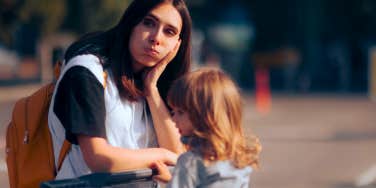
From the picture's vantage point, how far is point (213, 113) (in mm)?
2932

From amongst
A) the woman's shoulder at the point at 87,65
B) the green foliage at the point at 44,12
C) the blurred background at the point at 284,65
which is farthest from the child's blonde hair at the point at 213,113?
the green foliage at the point at 44,12

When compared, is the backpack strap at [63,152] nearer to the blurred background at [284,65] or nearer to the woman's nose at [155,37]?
the woman's nose at [155,37]

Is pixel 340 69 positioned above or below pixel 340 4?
below

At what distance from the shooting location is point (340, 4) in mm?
38688

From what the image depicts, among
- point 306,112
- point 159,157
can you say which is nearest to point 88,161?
point 159,157

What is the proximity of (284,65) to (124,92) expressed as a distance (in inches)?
1420

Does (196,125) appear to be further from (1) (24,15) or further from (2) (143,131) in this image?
(1) (24,15)

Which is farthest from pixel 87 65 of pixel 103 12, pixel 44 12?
pixel 44 12

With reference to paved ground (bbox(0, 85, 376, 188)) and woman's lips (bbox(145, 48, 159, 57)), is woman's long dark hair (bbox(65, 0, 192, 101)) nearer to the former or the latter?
woman's lips (bbox(145, 48, 159, 57))

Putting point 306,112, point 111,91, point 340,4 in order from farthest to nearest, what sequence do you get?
1. point 340,4
2. point 306,112
3. point 111,91

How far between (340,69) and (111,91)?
1274 inches

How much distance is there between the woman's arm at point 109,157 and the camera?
9.78 ft

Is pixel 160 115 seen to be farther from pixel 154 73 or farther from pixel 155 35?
pixel 155 35

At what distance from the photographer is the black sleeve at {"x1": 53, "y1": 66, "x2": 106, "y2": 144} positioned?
296 centimetres
